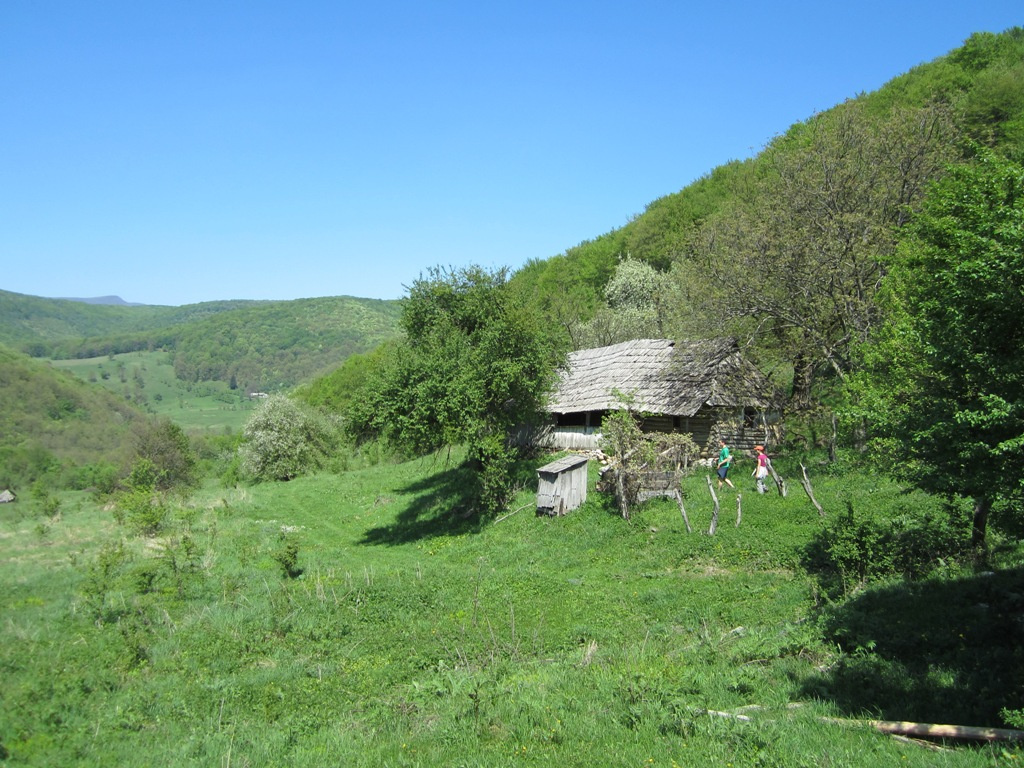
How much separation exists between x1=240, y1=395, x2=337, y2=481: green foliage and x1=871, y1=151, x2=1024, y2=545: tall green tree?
141 feet

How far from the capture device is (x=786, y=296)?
79.2 feet

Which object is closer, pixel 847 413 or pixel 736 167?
pixel 847 413

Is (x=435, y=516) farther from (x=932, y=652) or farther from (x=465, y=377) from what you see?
(x=932, y=652)

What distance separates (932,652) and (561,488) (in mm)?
12581

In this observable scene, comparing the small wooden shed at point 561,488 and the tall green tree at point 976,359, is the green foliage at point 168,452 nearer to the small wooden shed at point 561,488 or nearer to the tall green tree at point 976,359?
the small wooden shed at point 561,488

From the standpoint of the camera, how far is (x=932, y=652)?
363 inches

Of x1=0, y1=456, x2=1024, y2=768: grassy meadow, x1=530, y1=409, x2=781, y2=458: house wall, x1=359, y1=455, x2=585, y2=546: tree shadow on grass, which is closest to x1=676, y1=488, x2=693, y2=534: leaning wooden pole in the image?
x1=0, y1=456, x2=1024, y2=768: grassy meadow

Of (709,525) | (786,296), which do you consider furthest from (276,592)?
(786,296)

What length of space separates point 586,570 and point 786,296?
13.5 m

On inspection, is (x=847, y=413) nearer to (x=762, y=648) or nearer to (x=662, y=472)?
(x=762, y=648)

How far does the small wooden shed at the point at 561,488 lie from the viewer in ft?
69.0

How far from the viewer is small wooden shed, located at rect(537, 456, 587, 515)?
21.0m

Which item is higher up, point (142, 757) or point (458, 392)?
point (458, 392)

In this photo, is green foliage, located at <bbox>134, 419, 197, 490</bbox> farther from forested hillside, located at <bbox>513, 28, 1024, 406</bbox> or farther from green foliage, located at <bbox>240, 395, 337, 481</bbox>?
forested hillside, located at <bbox>513, 28, 1024, 406</bbox>
